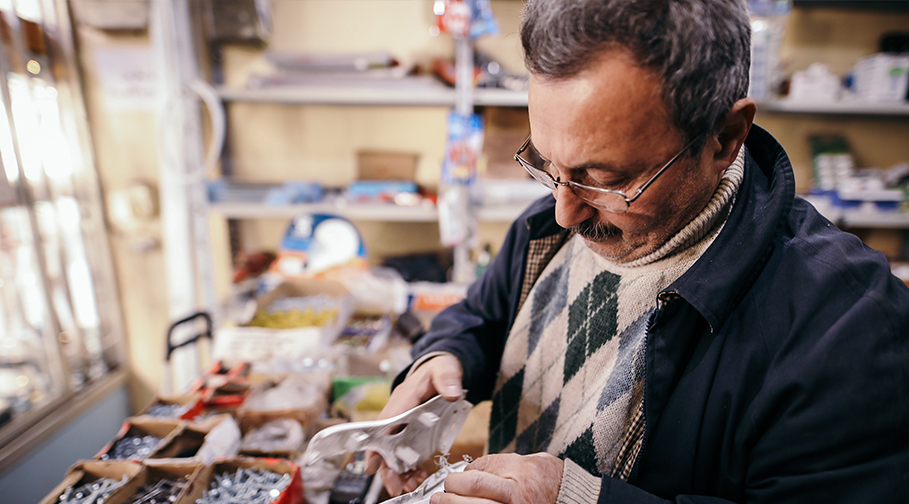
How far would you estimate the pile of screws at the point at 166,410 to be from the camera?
48.9 inches

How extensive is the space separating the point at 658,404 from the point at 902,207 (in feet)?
7.36

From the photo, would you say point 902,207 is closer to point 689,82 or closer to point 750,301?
point 750,301

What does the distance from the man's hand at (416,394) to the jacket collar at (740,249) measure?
16.8 inches

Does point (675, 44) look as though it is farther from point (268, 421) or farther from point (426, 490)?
point (268, 421)

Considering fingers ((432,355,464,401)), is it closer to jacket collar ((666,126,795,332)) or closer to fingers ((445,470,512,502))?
fingers ((445,470,512,502))

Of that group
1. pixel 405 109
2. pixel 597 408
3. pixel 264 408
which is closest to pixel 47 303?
pixel 264 408

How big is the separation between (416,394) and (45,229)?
2.20 m

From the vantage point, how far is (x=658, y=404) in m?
0.67

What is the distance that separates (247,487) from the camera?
3.05 ft

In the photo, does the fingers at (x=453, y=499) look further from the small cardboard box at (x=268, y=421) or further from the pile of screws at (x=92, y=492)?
the pile of screws at (x=92, y=492)

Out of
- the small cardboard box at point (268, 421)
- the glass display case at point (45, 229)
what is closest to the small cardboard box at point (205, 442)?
the small cardboard box at point (268, 421)

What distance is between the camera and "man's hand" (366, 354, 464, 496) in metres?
0.82

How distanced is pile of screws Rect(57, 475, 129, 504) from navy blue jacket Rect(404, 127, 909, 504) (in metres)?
1.02

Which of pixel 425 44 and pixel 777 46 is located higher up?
pixel 425 44
